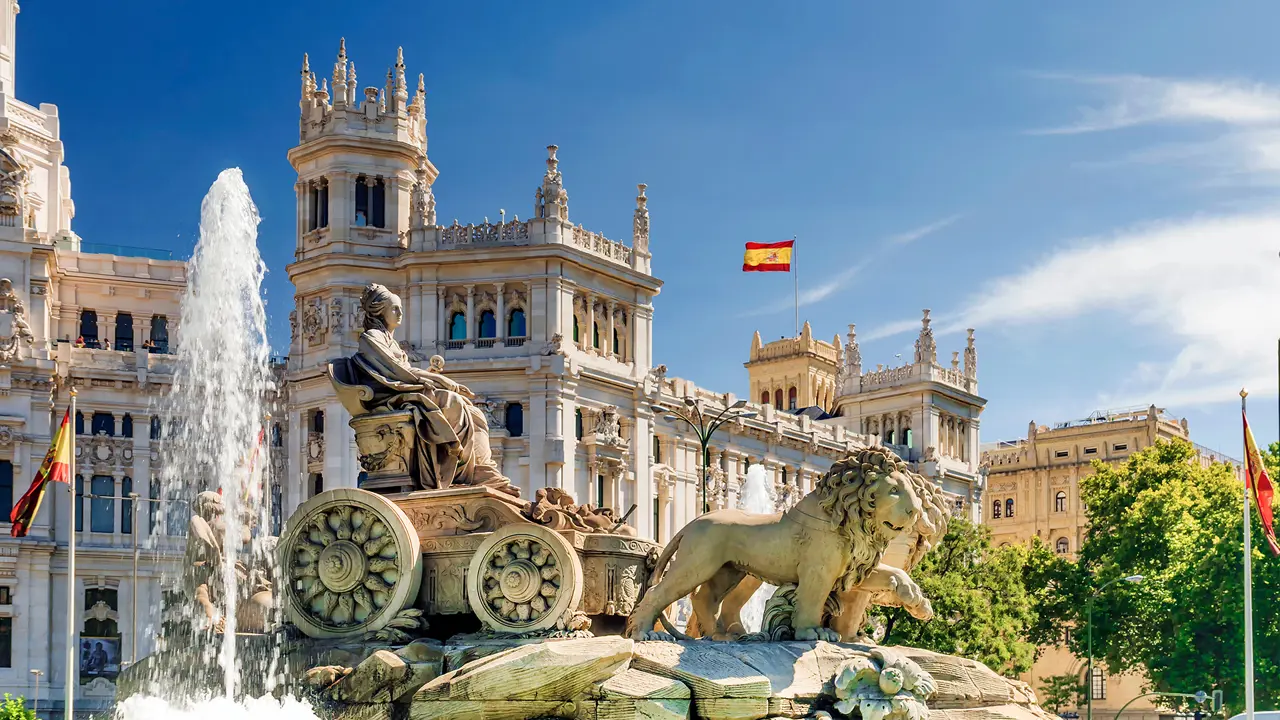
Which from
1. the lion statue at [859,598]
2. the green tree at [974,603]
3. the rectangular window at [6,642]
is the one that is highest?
the lion statue at [859,598]

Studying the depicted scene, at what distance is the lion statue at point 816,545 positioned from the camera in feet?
55.9

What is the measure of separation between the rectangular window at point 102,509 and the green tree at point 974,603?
3203cm

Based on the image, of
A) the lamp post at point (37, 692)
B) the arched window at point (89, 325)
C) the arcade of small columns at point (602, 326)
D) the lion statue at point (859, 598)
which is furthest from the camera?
the arched window at point (89, 325)

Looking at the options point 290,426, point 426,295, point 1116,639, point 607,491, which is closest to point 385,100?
point 426,295

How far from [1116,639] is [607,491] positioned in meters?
21.0

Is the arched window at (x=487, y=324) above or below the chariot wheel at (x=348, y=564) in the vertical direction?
above

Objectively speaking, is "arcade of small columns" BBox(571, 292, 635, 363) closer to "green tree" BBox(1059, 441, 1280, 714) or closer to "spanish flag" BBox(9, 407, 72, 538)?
"green tree" BBox(1059, 441, 1280, 714)

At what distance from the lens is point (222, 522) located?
62.5ft

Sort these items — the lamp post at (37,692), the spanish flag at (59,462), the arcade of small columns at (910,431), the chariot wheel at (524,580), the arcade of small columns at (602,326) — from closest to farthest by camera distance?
1. the chariot wheel at (524,580)
2. the spanish flag at (59,462)
3. the lamp post at (37,692)
4. the arcade of small columns at (602,326)
5. the arcade of small columns at (910,431)

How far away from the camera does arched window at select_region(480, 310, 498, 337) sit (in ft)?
231

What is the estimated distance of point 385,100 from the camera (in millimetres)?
72562

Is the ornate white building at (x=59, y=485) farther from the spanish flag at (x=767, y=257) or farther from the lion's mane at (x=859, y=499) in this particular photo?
the lion's mane at (x=859, y=499)

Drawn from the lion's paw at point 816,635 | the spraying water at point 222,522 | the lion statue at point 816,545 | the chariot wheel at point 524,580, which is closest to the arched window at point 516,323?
the spraying water at point 222,522

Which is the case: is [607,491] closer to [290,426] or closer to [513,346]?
[513,346]
